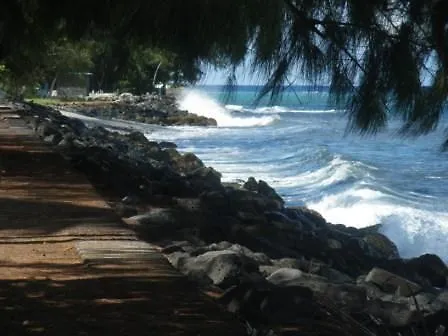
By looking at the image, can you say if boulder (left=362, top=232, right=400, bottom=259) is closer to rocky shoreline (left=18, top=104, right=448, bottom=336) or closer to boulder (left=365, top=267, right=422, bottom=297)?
rocky shoreline (left=18, top=104, right=448, bottom=336)

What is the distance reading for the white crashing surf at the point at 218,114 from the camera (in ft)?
207

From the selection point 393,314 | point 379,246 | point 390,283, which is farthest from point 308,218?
point 393,314

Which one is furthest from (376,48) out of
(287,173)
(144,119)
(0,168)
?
(144,119)

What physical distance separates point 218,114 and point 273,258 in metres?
58.5

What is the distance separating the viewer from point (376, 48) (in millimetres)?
5395

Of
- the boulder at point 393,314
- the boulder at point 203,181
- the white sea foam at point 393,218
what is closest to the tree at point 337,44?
the boulder at point 393,314

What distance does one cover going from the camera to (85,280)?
7660 mm

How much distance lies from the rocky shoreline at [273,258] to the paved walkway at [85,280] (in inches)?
9.9

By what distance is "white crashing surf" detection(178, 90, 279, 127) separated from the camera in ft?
207

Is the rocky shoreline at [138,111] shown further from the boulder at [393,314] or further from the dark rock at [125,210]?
the boulder at [393,314]

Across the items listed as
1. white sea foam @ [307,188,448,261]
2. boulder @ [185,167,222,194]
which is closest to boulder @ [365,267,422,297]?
boulder @ [185,167,222,194]

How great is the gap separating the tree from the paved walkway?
180 centimetres

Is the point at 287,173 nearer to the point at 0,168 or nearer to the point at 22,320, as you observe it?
the point at 0,168

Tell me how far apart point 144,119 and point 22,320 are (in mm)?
50880
